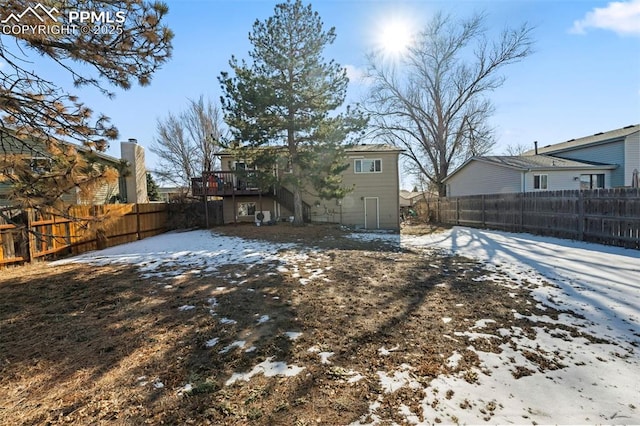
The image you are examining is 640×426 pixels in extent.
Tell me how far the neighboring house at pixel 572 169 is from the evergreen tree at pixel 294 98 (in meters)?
11.4

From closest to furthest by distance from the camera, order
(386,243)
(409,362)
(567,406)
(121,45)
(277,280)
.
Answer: (567,406), (409,362), (121,45), (277,280), (386,243)

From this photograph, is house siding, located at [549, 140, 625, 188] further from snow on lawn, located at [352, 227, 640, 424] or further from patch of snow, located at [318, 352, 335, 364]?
patch of snow, located at [318, 352, 335, 364]

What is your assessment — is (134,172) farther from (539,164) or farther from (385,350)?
(539,164)

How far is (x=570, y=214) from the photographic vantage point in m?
10.0

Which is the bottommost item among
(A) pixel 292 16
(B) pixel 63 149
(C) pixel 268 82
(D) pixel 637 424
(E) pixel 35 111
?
(D) pixel 637 424

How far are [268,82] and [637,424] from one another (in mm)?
12264

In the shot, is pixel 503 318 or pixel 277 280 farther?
pixel 277 280

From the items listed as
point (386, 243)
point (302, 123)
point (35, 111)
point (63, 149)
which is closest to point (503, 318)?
point (386, 243)

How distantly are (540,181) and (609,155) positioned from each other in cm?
633

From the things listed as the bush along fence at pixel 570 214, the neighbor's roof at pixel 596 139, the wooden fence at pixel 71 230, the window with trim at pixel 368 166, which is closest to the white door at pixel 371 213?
the window with trim at pixel 368 166

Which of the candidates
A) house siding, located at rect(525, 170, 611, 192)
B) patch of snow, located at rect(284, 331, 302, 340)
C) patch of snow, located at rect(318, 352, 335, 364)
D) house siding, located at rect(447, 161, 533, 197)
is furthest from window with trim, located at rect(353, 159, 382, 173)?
patch of snow, located at rect(318, 352, 335, 364)

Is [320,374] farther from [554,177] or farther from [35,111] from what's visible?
[554,177]

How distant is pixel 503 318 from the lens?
381 cm

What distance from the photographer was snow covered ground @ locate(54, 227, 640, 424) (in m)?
2.22
